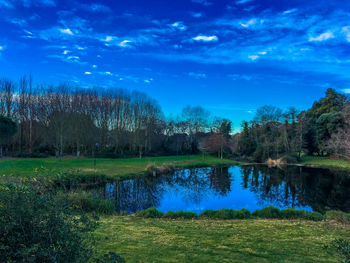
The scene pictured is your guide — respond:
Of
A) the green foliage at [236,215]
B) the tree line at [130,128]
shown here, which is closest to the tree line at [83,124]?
the tree line at [130,128]

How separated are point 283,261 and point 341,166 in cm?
3897

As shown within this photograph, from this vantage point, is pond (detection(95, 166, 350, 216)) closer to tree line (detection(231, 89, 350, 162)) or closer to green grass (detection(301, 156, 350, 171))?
green grass (detection(301, 156, 350, 171))

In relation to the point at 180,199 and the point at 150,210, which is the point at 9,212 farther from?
the point at 180,199

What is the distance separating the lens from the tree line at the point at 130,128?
37.5m

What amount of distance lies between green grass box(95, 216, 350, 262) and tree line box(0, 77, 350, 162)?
29.9 meters

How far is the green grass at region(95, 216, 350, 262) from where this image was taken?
4684 millimetres

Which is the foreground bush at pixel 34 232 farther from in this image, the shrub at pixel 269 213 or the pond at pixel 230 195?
the pond at pixel 230 195

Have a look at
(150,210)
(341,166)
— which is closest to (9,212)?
(150,210)

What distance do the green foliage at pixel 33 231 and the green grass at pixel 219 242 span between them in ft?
4.24

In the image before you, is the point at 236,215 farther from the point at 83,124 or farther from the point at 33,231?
the point at 83,124

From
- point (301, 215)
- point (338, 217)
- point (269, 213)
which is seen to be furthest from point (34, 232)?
point (338, 217)

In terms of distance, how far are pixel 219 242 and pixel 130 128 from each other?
141 feet

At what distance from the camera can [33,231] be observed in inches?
96.7

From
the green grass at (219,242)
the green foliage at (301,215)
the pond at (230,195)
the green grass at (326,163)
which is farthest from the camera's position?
the green grass at (326,163)
